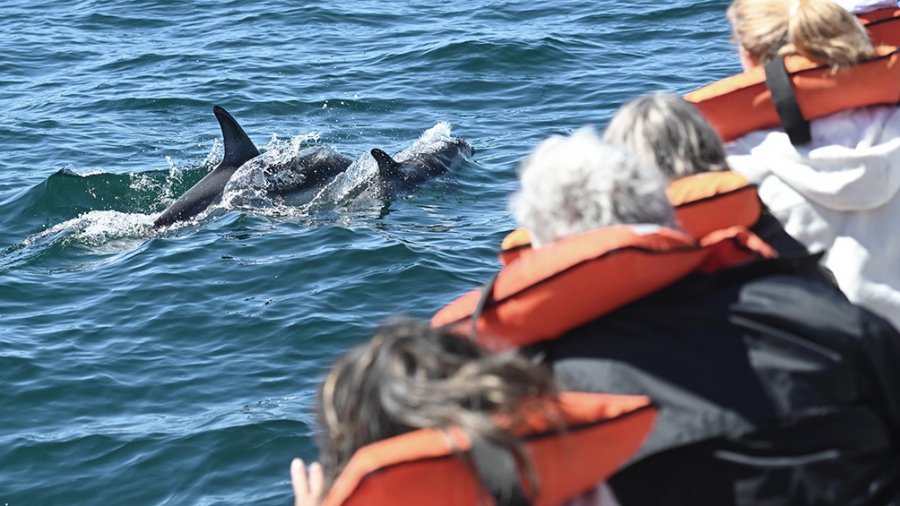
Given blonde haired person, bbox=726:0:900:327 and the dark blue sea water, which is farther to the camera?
the dark blue sea water

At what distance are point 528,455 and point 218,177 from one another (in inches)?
388

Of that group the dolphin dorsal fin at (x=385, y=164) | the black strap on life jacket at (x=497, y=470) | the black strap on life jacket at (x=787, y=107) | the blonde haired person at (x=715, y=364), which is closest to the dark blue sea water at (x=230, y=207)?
the dolphin dorsal fin at (x=385, y=164)

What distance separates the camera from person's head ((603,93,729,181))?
3264 mm

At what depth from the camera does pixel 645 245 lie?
2.61 metres

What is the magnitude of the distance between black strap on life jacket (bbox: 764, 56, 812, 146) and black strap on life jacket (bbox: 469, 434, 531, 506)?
6.88 feet

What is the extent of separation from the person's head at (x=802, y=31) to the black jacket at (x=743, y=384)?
54.2 inches

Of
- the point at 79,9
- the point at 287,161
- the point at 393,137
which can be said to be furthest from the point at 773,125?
the point at 79,9

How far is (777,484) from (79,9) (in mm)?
19437

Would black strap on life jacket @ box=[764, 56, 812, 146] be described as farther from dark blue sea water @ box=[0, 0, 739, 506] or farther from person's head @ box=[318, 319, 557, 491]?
dark blue sea water @ box=[0, 0, 739, 506]

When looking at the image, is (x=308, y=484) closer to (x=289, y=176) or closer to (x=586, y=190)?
(x=586, y=190)

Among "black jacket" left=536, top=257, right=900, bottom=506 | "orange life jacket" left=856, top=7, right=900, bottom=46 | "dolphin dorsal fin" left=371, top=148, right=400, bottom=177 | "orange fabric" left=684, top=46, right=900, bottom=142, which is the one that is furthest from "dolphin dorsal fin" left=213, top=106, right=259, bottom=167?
"black jacket" left=536, top=257, right=900, bottom=506

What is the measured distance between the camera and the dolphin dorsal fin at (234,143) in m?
11.4

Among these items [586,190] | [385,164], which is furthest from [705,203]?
[385,164]

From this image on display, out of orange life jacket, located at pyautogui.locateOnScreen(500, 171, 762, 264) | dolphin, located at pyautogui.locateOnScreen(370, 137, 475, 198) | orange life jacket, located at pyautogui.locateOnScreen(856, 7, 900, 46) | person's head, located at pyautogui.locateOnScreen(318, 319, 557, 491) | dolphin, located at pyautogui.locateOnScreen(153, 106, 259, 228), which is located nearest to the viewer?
person's head, located at pyautogui.locateOnScreen(318, 319, 557, 491)
